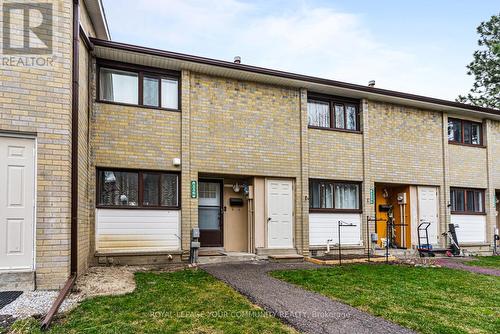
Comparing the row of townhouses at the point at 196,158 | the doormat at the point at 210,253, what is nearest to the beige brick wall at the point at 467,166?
the row of townhouses at the point at 196,158

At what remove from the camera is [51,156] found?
5.99 meters

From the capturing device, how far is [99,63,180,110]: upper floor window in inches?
360

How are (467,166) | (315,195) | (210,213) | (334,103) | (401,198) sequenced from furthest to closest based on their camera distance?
(467,166)
(401,198)
(334,103)
(315,195)
(210,213)

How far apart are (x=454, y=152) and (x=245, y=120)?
793 cm

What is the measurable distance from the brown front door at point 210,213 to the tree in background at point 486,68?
20.4m

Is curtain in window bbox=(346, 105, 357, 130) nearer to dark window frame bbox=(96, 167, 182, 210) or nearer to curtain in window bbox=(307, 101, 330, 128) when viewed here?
curtain in window bbox=(307, 101, 330, 128)

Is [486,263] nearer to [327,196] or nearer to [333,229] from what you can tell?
[333,229]

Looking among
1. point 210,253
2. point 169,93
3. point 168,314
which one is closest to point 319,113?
point 169,93

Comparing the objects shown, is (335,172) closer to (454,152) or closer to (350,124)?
(350,124)

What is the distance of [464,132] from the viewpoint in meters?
14.0

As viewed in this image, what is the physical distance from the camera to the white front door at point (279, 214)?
10.6m

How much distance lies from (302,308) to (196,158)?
17.5 ft

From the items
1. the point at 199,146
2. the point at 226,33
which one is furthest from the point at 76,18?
the point at 226,33

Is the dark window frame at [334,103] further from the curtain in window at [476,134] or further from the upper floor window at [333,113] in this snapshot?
the curtain in window at [476,134]
